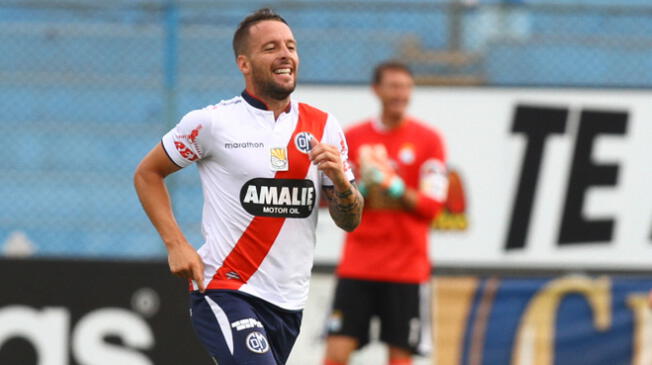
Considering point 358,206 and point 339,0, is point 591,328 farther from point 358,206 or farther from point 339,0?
point 358,206

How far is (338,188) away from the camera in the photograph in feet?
15.1

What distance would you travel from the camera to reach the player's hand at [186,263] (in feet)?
15.5

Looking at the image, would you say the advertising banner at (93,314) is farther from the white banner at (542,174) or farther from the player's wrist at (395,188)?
the player's wrist at (395,188)

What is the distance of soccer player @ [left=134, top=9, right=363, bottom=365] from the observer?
4.76 meters

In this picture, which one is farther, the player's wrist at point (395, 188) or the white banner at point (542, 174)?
the white banner at point (542, 174)

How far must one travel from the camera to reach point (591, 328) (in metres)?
8.67

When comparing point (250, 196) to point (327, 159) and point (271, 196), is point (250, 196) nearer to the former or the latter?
point (271, 196)

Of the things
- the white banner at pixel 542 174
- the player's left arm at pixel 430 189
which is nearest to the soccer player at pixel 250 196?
the player's left arm at pixel 430 189

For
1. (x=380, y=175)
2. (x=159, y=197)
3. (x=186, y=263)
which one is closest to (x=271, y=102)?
(x=159, y=197)

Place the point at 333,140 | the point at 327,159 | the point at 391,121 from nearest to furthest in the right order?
the point at 327,159
the point at 333,140
the point at 391,121

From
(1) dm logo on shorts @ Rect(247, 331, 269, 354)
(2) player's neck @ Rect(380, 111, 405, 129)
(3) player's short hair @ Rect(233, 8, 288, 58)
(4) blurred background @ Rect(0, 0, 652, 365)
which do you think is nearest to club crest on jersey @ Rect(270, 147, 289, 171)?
(3) player's short hair @ Rect(233, 8, 288, 58)

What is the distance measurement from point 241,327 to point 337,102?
4223mm

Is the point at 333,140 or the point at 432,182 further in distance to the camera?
the point at 432,182

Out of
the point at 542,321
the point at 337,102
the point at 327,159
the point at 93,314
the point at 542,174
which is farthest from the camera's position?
the point at 542,174
